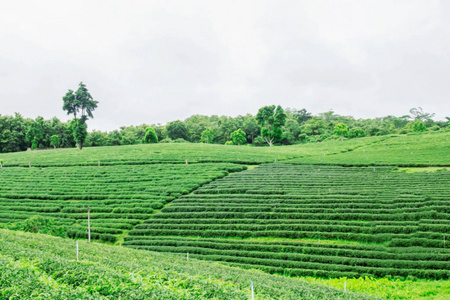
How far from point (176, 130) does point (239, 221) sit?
7177cm

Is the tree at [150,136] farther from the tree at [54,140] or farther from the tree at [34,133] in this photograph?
the tree at [34,133]

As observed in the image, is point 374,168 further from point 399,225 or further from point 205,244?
point 205,244

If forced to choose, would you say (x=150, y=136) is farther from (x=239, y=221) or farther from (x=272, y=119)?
(x=239, y=221)

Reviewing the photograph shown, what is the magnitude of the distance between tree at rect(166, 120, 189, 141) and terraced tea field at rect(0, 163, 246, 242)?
161ft

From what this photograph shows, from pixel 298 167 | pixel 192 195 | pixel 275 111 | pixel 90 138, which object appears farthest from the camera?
pixel 90 138

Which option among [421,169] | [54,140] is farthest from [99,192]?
[54,140]

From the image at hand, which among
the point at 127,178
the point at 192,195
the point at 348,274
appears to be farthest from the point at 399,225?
the point at 127,178

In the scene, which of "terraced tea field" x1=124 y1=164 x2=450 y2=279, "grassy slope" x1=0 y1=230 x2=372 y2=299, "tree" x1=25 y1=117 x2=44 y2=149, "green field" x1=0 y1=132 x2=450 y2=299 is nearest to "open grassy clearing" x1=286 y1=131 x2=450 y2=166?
"green field" x1=0 y1=132 x2=450 y2=299

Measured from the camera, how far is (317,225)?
2248 centimetres

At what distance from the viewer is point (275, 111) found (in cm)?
7262

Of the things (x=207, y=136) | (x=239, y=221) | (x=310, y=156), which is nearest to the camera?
(x=239, y=221)

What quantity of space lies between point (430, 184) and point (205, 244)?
22008mm

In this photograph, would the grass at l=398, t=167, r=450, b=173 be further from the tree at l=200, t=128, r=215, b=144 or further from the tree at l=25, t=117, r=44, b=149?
the tree at l=25, t=117, r=44, b=149

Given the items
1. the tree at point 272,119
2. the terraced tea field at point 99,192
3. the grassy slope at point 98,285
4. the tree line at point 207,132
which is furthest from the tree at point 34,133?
the grassy slope at point 98,285
